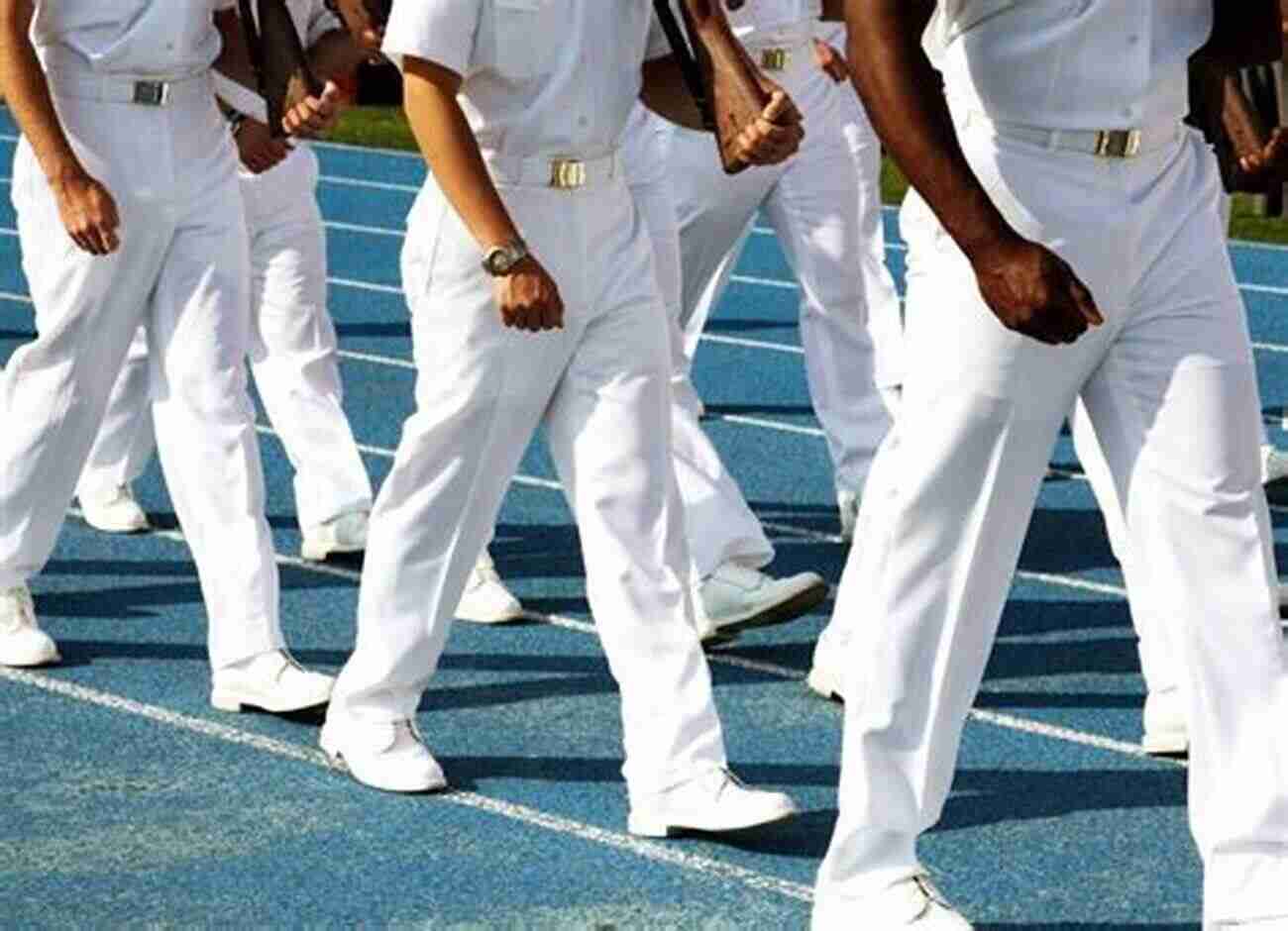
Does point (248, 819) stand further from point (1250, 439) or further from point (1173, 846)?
point (1250, 439)

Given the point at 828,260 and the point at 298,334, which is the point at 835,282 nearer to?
the point at 828,260

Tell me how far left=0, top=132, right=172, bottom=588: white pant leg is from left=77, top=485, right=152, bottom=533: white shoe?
1.66 meters

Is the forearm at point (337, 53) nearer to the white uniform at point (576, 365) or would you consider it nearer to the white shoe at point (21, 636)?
the white uniform at point (576, 365)

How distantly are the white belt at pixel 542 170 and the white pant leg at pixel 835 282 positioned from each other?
3.28m

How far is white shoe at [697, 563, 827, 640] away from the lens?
9.27 meters

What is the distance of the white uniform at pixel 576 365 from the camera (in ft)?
24.0

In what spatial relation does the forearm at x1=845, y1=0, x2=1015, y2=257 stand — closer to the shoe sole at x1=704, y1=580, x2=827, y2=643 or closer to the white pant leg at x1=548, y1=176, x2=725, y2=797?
the white pant leg at x1=548, y1=176, x2=725, y2=797

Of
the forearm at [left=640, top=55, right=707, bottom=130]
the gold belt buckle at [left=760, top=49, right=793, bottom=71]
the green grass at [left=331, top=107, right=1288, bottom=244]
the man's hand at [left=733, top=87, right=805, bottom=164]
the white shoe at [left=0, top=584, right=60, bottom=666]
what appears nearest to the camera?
the man's hand at [left=733, top=87, right=805, bottom=164]

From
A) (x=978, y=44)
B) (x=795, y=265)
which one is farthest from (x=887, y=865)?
(x=795, y=265)

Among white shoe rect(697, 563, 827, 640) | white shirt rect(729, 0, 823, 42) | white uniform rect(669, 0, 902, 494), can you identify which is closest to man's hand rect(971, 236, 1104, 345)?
white shoe rect(697, 563, 827, 640)

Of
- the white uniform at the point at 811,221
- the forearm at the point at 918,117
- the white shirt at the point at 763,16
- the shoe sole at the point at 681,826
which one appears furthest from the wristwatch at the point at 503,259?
the white shirt at the point at 763,16

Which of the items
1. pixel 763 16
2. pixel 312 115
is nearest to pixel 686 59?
pixel 312 115

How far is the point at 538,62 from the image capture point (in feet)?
23.9

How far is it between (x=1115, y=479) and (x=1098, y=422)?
0.10m
